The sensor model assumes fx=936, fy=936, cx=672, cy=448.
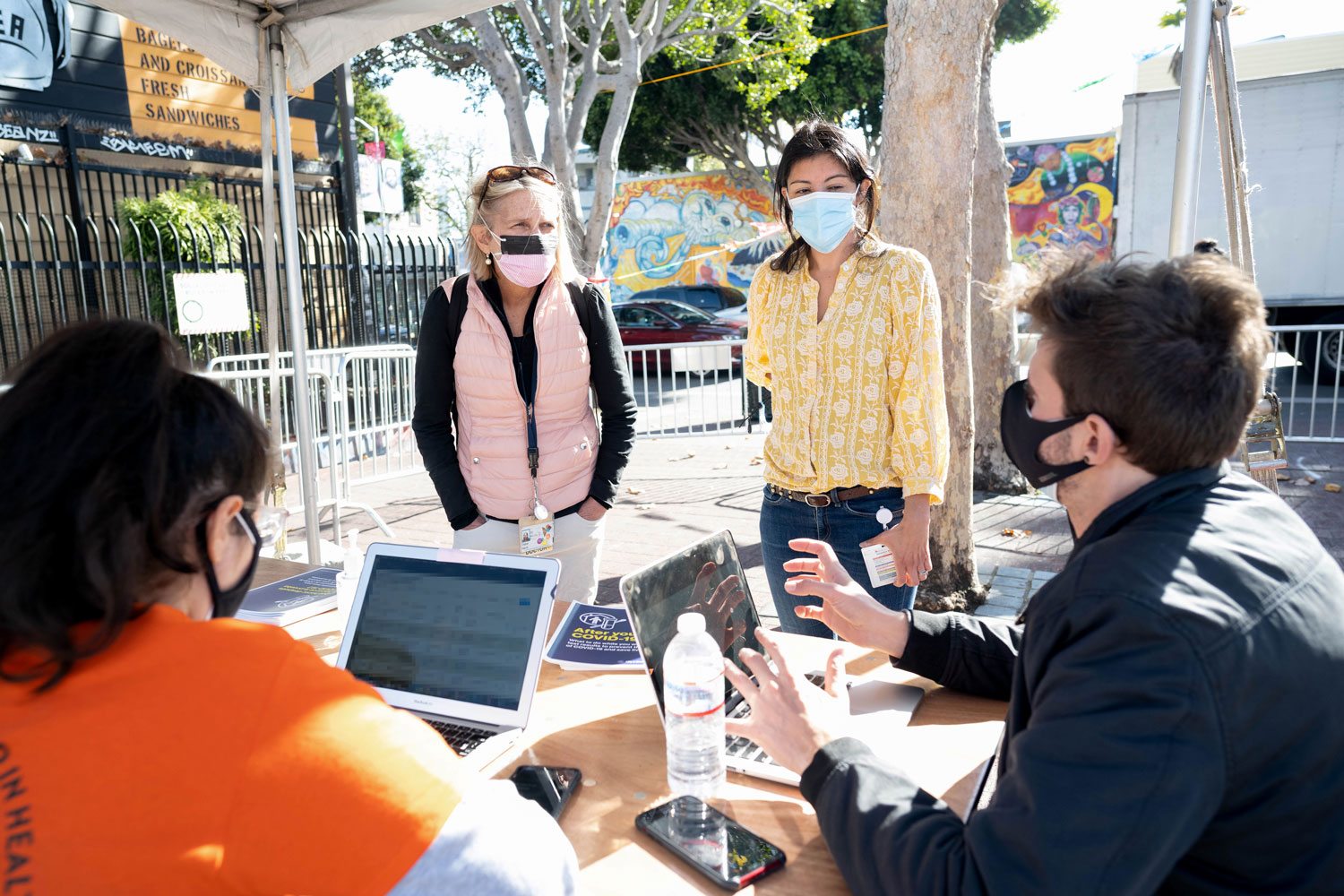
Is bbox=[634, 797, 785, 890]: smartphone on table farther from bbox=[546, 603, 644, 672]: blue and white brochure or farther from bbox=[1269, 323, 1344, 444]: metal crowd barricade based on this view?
bbox=[1269, 323, 1344, 444]: metal crowd barricade

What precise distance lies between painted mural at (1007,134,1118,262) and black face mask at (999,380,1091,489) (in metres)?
22.4

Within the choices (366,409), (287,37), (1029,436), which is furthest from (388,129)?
(1029,436)

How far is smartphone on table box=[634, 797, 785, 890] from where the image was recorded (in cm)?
143

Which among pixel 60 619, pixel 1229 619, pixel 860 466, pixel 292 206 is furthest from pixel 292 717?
pixel 292 206

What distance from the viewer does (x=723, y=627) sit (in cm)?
198

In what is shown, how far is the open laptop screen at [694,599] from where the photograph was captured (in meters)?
1.82

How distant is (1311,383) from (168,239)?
14567mm

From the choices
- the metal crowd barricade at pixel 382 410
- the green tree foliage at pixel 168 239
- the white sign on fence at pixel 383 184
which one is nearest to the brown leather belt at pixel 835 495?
the metal crowd barricade at pixel 382 410

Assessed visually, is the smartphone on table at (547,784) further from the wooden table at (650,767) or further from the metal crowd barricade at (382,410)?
the metal crowd barricade at (382,410)

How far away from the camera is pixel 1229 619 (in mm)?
1155

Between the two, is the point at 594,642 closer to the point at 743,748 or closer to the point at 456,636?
the point at 456,636

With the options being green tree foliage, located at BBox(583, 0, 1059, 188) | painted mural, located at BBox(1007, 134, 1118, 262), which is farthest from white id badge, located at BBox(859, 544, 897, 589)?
painted mural, located at BBox(1007, 134, 1118, 262)

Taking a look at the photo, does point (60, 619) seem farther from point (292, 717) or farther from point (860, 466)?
point (860, 466)

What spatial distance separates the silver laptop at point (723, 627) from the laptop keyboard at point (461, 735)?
358mm
